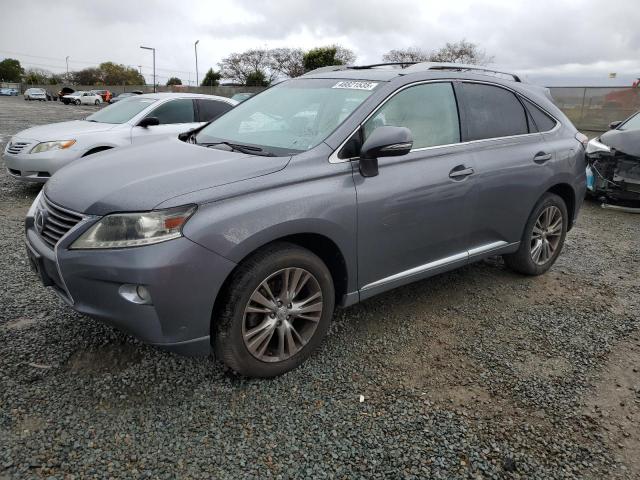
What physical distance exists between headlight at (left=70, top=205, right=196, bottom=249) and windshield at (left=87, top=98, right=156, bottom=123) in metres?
5.51

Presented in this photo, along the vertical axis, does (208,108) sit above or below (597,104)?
below

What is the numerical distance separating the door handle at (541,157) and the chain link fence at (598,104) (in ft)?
52.4

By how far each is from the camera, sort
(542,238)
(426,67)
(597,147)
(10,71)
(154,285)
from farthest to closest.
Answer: (10,71), (597,147), (542,238), (426,67), (154,285)

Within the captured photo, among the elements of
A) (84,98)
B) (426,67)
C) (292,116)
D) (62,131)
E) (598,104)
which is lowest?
(62,131)

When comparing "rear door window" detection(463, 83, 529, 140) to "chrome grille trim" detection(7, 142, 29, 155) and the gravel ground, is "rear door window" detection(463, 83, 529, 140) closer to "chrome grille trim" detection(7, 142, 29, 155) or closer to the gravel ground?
the gravel ground

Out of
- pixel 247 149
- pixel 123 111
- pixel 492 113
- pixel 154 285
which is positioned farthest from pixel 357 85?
pixel 123 111

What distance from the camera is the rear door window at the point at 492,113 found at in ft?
12.2

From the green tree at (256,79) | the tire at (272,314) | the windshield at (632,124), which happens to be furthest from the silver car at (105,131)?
the green tree at (256,79)

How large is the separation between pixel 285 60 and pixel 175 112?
5792 centimetres

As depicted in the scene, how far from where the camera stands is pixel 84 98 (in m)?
45.8

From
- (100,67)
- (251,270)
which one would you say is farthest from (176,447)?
(100,67)

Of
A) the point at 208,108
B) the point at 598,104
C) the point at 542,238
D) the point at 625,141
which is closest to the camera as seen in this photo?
the point at 542,238

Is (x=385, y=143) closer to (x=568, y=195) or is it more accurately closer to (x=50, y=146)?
(x=568, y=195)

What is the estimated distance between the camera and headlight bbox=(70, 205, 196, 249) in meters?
2.34
